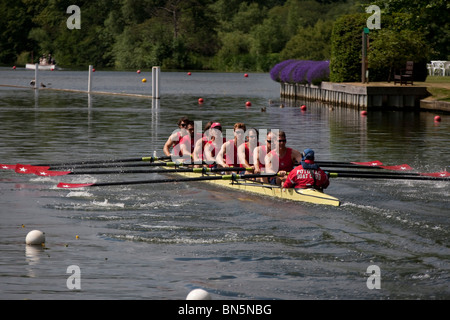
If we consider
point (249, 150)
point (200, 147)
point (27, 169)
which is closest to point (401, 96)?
point (200, 147)

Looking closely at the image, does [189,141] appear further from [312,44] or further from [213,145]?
[312,44]

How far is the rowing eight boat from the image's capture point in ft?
57.3

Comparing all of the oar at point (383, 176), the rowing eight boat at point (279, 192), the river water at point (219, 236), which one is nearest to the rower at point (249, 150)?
the rowing eight boat at point (279, 192)

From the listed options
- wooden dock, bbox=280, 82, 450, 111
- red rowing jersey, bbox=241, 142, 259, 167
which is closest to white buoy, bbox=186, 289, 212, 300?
red rowing jersey, bbox=241, 142, 259, 167

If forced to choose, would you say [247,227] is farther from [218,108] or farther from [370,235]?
[218,108]

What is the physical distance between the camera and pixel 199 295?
10.9 metres

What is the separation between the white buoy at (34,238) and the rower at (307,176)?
596cm

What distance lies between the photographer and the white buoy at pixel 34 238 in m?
14.5

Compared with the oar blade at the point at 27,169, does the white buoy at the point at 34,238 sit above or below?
below

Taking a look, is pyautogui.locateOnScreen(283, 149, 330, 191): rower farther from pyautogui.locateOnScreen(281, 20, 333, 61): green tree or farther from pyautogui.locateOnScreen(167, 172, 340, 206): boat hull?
pyautogui.locateOnScreen(281, 20, 333, 61): green tree

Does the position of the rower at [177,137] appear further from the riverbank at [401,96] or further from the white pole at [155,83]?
the white pole at [155,83]

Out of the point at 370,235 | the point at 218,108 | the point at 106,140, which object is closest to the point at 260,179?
the point at 370,235

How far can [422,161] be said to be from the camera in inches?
1019

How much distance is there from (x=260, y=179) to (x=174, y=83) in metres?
68.8
